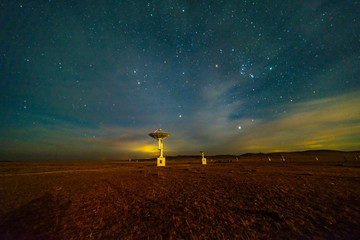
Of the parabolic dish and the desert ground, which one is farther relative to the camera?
the parabolic dish

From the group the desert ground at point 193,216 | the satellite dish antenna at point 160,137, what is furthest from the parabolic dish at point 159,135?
the desert ground at point 193,216

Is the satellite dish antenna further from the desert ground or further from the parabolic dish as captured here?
the desert ground

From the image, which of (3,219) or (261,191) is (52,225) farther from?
(261,191)

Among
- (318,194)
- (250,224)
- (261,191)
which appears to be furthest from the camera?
(261,191)

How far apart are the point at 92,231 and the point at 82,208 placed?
9.65ft

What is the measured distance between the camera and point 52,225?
6.14 m

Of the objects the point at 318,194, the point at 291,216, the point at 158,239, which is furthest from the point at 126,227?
the point at 318,194

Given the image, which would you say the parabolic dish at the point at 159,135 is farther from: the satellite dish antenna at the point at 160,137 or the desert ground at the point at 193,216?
the desert ground at the point at 193,216

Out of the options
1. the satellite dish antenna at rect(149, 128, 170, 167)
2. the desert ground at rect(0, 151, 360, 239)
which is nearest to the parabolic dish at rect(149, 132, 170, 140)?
the satellite dish antenna at rect(149, 128, 170, 167)

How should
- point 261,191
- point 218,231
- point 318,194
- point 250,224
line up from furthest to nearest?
point 261,191, point 318,194, point 250,224, point 218,231

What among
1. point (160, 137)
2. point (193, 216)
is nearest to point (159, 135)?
point (160, 137)

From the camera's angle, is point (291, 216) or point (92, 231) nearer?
point (92, 231)

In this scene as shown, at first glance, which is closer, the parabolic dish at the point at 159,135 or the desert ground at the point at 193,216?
the desert ground at the point at 193,216

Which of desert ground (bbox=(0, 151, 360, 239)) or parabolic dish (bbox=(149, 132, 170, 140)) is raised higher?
parabolic dish (bbox=(149, 132, 170, 140))
